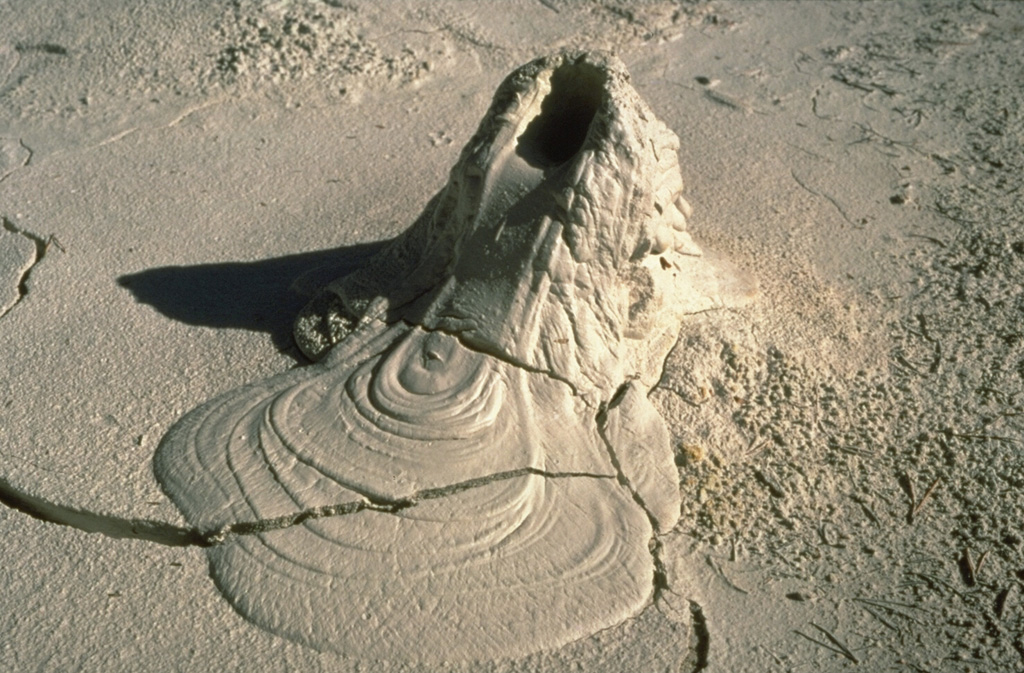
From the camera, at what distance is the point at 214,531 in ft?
8.45

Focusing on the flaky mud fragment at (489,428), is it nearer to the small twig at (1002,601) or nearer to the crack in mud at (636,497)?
the crack in mud at (636,497)

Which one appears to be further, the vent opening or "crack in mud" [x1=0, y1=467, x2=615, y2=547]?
the vent opening

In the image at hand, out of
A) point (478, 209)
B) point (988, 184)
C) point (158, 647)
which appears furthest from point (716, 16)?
point (158, 647)

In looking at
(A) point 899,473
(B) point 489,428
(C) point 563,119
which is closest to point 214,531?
(B) point 489,428

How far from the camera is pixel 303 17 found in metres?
4.66

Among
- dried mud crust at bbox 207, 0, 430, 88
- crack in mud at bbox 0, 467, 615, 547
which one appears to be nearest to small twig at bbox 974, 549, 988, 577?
crack in mud at bbox 0, 467, 615, 547

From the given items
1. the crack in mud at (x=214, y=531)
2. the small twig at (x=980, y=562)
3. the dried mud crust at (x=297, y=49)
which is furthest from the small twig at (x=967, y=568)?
the dried mud crust at (x=297, y=49)

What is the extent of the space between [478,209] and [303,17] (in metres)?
2.26

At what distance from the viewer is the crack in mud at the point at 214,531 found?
2572mm

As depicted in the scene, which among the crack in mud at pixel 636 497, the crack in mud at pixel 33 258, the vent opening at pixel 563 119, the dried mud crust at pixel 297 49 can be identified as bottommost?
the crack in mud at pixel 33 258

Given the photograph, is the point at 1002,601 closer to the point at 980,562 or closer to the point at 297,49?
the point at 980,562

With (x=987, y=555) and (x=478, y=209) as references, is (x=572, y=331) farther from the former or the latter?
(x=987, y=555)

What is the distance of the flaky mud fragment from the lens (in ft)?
8.06

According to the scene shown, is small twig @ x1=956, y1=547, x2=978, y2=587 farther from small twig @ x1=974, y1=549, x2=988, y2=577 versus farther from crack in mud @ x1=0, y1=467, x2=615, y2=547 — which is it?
crack in mud @ x1=0, y1=467, x2=615, y2=547
